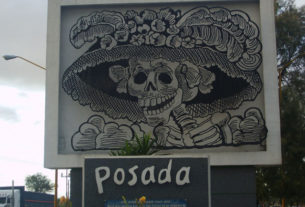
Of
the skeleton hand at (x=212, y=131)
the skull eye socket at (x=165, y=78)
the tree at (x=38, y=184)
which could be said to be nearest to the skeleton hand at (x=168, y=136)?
the skeleton hand at (x=212, y=131)

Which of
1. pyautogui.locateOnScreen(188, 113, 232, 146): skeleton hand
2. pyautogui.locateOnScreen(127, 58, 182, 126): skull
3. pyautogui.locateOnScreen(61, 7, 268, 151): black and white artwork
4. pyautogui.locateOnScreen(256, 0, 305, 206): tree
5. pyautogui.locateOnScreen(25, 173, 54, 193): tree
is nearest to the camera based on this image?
pyautogui.locateOnScreen(188, 113, 232, 146): skeleton hand

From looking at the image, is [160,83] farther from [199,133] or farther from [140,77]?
[199,133]

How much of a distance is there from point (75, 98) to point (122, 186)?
7.97m

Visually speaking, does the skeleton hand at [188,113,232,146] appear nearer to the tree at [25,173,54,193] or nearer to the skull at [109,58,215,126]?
the skull at [109,58,215,126]

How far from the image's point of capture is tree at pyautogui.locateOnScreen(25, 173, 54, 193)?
12912cm

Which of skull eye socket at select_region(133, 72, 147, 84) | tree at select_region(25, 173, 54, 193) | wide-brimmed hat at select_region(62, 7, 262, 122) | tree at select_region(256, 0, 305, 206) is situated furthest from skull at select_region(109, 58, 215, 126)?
tree at select_region(25, 173, 54, 193)

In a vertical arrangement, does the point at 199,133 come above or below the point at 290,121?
below

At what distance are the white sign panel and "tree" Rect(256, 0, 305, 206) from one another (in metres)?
8.27

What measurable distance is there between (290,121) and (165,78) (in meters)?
13.2

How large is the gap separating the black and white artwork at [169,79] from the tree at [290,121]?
28.1ft

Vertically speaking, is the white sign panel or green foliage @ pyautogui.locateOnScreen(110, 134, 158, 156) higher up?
the white sign panel

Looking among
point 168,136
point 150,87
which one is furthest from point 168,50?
point 168,136

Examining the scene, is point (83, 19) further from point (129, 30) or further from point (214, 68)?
point (214, 68)

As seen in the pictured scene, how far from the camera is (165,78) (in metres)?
26.3
